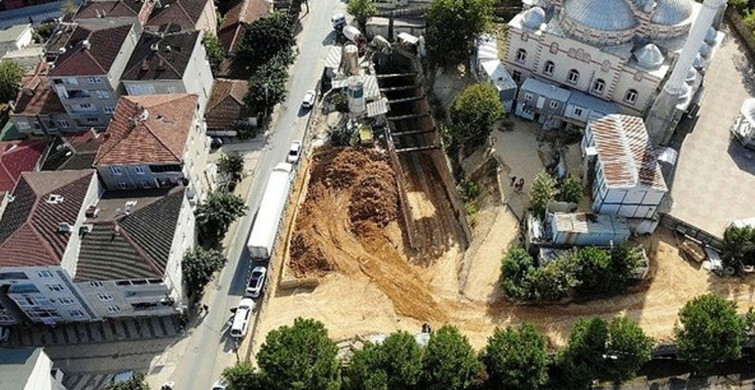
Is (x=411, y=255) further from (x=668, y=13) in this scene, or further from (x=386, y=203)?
(x=668, y=13)

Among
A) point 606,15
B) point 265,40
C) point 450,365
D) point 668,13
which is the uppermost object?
point 668,13

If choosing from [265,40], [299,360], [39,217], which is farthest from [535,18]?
[39,217]

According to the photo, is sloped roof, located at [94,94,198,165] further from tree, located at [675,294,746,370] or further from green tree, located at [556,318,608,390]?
tree, located at [675,294,746,370]

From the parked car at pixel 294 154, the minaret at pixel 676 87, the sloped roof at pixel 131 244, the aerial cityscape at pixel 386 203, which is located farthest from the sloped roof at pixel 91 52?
the minaret at pixel 676 87

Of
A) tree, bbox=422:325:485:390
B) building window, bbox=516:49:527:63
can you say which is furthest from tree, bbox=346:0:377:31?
tree, bbox=422:325:485:390

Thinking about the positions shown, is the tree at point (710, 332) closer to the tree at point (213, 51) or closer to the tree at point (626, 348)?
the tree at point (626, 348)
